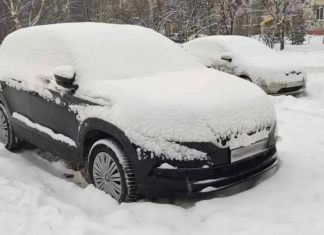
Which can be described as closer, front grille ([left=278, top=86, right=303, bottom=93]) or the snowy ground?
the snowy ground

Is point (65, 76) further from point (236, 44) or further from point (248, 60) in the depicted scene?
point (236, 44)

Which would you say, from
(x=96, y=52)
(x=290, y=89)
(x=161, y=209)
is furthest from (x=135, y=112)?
(x=290, y=89)

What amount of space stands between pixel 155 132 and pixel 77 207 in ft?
Result: 3.42

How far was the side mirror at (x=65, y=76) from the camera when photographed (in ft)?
14.4

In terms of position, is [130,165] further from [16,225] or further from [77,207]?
[16,225]

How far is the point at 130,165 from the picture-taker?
3.96 metres

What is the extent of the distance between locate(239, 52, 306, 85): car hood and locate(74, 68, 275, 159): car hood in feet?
15.9

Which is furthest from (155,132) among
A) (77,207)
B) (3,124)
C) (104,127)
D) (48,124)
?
(3,124)

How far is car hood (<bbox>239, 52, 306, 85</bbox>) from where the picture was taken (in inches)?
363

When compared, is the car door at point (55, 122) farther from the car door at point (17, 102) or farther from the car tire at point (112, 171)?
the car tire at point (112, 171)

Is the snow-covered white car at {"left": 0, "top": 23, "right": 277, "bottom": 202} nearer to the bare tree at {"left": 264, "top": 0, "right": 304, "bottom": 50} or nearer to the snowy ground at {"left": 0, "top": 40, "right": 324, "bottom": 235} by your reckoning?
the snowy ground at {"left": 0, "top": 40, "right": 324, "bottom": 235}

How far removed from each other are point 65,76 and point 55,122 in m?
0.69

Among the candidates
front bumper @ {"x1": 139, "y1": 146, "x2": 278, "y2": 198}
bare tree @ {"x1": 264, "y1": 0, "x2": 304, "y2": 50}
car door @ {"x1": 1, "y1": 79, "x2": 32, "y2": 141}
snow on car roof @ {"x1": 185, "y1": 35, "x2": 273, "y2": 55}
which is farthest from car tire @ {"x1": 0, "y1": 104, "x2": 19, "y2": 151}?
bare tree @ {"x1": 264, "y1": 0, "x2": 304, "y2": 50}

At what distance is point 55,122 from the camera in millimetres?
4863
